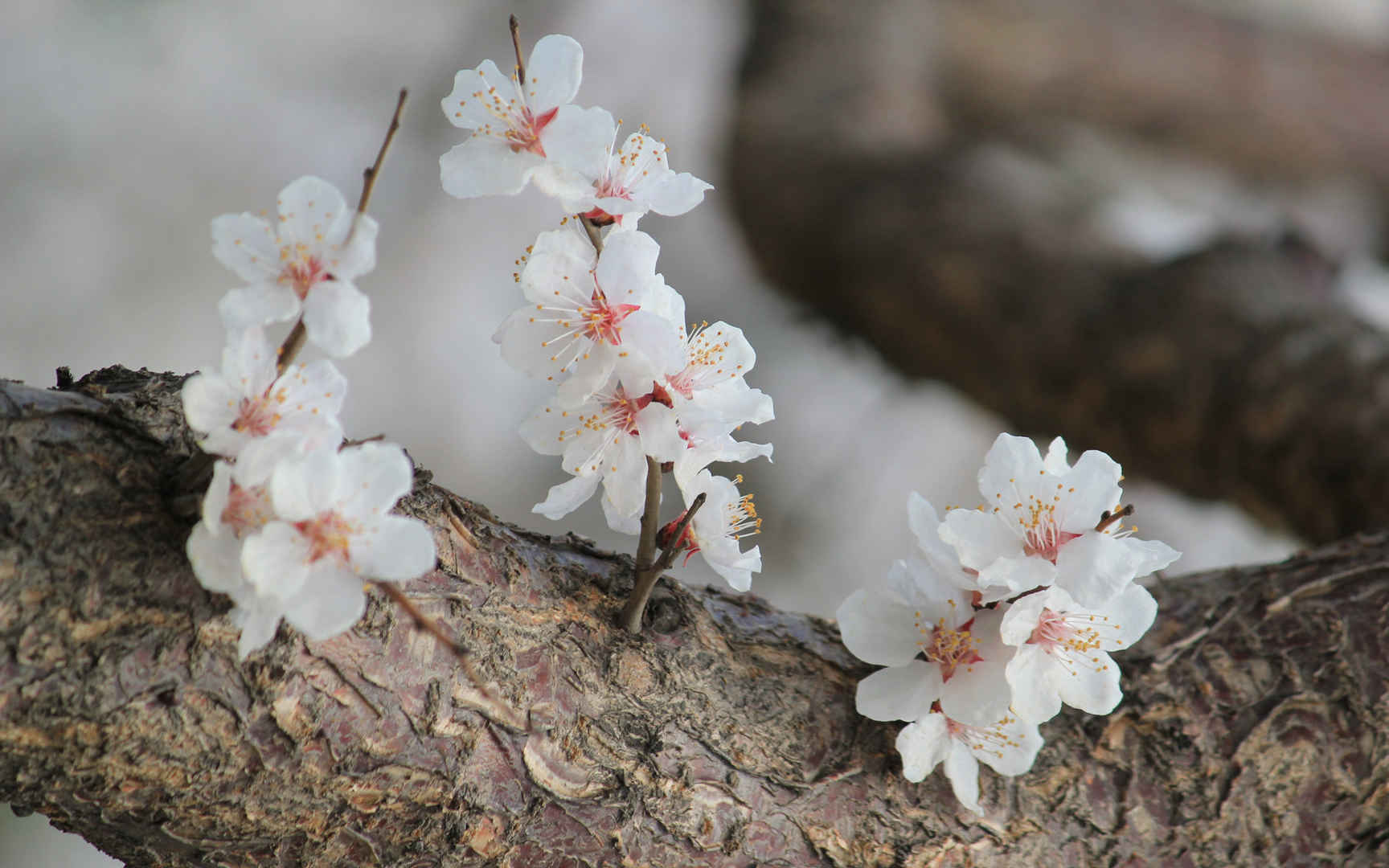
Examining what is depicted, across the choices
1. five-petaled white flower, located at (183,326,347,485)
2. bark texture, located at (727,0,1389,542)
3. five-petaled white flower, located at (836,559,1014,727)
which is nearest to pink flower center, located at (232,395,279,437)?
five-petaled white flower, located at (183,326,347,485)

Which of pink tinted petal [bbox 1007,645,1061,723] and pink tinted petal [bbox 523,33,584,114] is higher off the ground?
pink tinted petal [bbox 523,33,584,114]

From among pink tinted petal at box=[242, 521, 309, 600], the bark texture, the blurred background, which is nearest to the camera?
pink tinted petal at box=[242, 521, 309, 600]

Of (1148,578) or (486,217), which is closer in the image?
(1148,578)

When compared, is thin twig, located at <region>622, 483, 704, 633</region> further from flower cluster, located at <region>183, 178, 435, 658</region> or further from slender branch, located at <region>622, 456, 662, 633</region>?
flower cluster, located at <region>183, 178, 435, 658</region>

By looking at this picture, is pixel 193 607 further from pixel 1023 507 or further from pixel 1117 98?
pixel 1117 98

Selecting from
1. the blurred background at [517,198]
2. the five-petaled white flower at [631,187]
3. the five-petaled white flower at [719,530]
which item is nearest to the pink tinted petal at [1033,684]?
the five-petaled white flower at [719,530]

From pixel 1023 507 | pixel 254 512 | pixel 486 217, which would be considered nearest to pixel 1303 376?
pixel 1023 507
